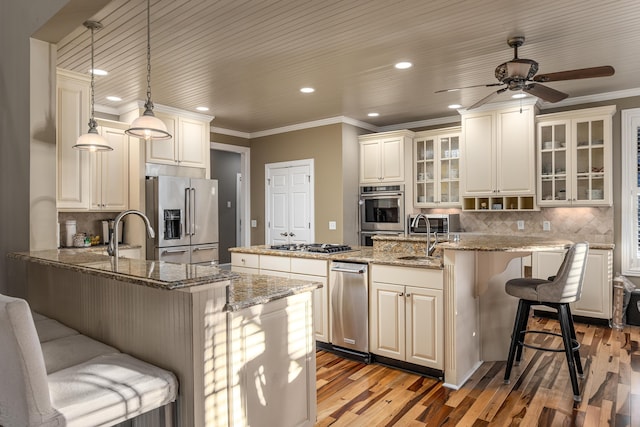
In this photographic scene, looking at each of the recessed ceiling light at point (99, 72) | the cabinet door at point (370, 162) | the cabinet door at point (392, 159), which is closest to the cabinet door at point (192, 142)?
the recessed ceiling light at point (99, 72)

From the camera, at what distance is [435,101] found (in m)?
5.09

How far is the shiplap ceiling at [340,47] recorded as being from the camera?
2.78m

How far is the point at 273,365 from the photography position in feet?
6.52

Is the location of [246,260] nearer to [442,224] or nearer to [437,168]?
[442,224]

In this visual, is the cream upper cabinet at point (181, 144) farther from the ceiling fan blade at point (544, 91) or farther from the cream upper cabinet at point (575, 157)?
the cream upper cabinet at point (575, 157)

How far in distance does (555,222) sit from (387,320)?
310cm

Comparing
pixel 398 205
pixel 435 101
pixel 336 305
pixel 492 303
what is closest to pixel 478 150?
pixel 435 101

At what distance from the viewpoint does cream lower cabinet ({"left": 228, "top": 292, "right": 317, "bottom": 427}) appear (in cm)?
180

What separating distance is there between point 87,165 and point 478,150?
14.6 ft

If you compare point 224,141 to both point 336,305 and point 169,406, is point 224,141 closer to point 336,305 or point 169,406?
point 336,305

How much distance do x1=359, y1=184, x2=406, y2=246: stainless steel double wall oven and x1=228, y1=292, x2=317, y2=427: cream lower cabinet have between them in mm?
3782

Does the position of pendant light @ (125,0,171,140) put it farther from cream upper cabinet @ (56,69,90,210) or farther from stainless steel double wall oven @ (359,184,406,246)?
stainless steel double wall oven @ (359,184,406,246)

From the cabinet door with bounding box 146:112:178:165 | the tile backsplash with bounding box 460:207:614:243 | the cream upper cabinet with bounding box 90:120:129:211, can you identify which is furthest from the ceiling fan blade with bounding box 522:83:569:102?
the cream upper cabinet with bounding box 90:120:129:211

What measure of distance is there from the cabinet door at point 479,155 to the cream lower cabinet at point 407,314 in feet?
8.56
